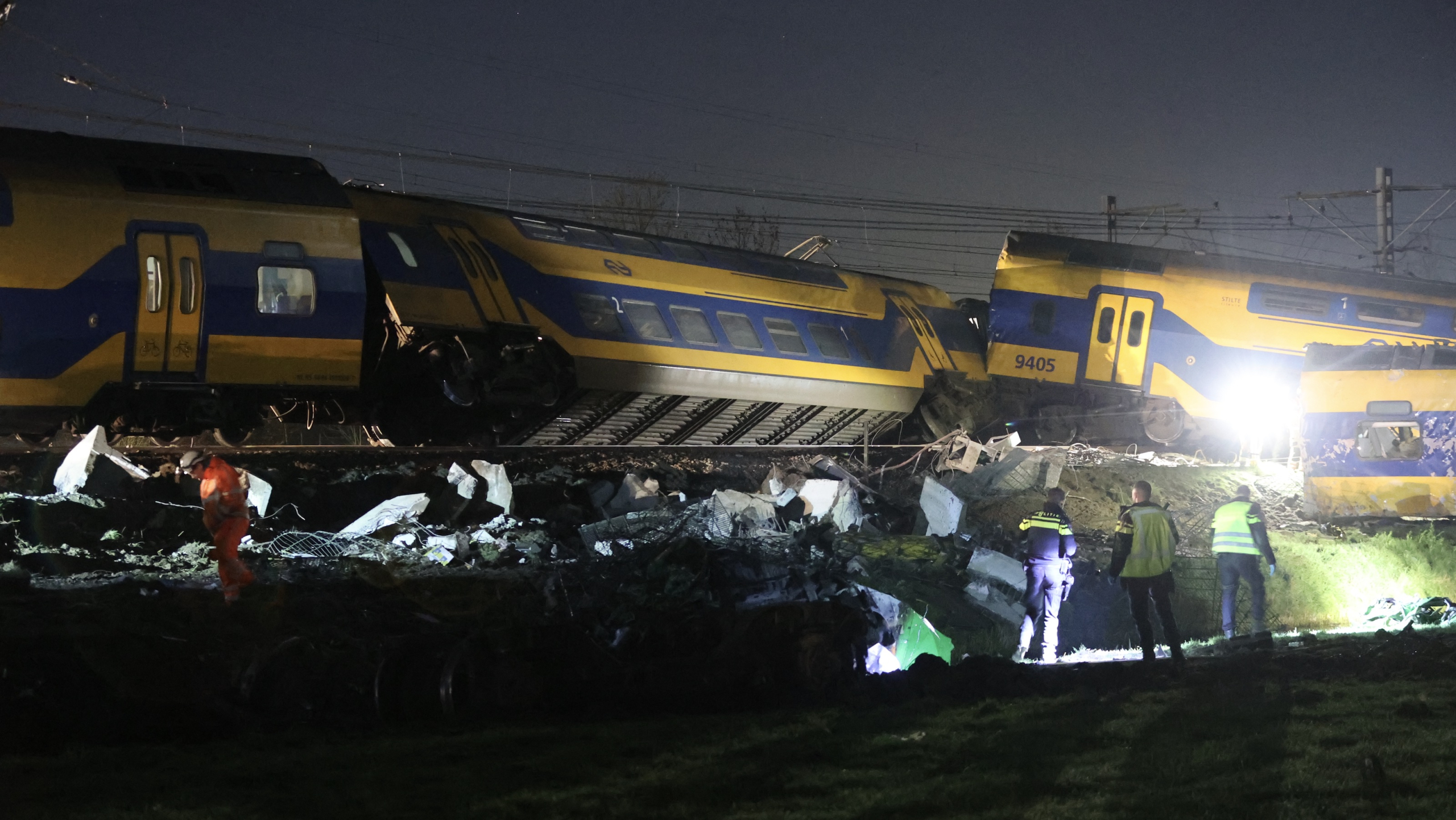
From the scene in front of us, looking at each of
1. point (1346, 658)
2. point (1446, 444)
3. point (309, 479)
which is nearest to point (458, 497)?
point (309, 479)

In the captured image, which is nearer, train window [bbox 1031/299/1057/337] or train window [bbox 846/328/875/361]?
train window [bbox 846/328/875/361]

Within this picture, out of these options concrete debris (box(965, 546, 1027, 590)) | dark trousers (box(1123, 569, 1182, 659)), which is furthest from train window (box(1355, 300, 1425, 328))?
dark trousers (box(1123, 569, 1182, 659))

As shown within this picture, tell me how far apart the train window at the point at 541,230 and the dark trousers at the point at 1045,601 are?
7719 mm

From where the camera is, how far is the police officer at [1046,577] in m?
10.6

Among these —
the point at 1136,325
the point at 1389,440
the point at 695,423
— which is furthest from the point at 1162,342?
the point at 695,423

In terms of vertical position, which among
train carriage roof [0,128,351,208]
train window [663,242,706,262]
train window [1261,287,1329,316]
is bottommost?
train carriage roof [0,128,351,208]

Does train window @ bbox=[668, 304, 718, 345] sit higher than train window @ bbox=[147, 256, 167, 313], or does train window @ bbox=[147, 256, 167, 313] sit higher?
train window @ bbox=[668, 304, 718, 345]

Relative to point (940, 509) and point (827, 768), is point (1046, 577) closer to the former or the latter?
point (940, 509)

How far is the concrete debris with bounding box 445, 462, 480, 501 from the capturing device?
529 inches

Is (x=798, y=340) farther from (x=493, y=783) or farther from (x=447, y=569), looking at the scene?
(x=493, y=783)

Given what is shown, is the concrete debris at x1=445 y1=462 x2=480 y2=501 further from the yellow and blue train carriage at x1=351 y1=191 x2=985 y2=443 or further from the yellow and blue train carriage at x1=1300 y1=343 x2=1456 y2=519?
the yellow and blue train carriage at x1=1300 y1=343 x2=1456 y2=519

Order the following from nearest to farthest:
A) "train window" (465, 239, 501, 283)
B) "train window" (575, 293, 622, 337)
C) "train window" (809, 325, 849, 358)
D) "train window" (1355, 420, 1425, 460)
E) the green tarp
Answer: the green tarp
"train window" (465, 239, 501, 283)
"train window" (1355, 420, 1425, 460)
"train window" (575, 293, 622, 337)
"train window" (809, 325, 849, 358)

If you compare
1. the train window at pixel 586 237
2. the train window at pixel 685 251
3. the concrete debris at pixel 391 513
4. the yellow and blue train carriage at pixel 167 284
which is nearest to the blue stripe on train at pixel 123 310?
the yellow and blue train carriage at pixel 167 284

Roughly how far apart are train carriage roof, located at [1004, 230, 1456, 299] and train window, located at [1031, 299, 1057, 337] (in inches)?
29.5
